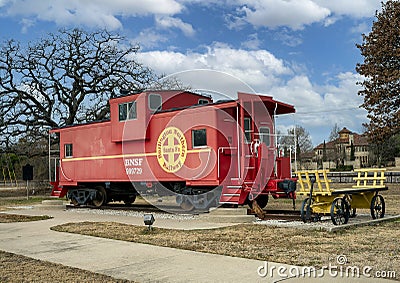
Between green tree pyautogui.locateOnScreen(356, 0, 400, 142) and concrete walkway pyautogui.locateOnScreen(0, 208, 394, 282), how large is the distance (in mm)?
21592

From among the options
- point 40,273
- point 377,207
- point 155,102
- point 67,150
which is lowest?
point 40,273

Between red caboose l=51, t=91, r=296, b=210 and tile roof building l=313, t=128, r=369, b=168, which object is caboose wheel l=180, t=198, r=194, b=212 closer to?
red caboose l=51, t=91, r=296, b=210

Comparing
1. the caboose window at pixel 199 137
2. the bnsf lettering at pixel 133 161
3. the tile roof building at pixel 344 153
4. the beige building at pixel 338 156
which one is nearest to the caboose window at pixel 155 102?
the bnsf lettering at pixel 133 161

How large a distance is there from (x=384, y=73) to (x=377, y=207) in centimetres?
1938

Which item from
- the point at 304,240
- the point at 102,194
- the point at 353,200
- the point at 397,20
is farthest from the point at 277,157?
the point at 397,20

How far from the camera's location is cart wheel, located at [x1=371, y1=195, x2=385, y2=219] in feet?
40.3

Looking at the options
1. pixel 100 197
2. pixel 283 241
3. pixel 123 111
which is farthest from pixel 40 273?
pixel 100 197

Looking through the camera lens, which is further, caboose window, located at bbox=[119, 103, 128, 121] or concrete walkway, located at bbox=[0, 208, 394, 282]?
caboose window, located at bbox=[119, 103, 128, 121]

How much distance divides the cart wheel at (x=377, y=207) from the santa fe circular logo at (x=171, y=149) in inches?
221

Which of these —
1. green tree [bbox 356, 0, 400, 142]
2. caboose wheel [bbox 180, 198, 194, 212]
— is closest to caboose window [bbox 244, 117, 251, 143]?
caboose wheel [bbox 180, 198, 194, 212]

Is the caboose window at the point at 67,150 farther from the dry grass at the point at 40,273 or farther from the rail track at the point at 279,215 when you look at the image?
the dry grass at the point at 40,273

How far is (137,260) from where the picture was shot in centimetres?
807

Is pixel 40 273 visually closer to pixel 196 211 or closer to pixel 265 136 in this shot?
pixel 196 211

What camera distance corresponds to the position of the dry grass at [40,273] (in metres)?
6.84
